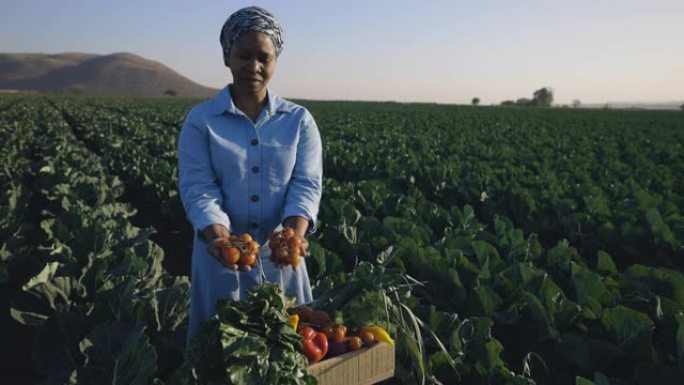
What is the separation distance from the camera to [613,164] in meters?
10.9

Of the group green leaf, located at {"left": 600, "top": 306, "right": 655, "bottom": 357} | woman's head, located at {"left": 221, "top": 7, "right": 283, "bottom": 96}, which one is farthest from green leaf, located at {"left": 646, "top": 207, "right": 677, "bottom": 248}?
woman's head, located at {"left": 221, "top": 7, "right": 283, "bottom": 96}

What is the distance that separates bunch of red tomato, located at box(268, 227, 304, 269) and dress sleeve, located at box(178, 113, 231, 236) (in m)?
0.35

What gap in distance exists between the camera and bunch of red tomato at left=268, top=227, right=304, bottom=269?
2.11 m

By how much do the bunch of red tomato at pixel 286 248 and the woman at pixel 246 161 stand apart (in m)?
0.28

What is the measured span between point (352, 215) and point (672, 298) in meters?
3.04

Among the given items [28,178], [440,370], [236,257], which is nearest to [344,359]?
[236,257]

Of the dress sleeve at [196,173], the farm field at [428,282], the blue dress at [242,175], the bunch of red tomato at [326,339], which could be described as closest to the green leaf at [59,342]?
the farm field at [428,282]

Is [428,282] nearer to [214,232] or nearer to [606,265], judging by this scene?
[606,265]

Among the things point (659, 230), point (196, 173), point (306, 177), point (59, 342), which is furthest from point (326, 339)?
point (659, 230)

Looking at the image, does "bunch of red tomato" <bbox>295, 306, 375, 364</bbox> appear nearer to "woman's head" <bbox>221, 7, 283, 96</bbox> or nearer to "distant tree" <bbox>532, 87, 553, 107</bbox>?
"woman's head" <bbox>221, 7, 283, 96</bbox>

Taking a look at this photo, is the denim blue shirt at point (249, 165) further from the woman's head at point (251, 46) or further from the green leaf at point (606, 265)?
the green leaf at point (606, 265)

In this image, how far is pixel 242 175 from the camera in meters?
2.51

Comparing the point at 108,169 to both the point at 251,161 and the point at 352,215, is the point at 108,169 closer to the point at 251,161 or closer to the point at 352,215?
the point at 352,215

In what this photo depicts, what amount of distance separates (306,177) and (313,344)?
892 mm
